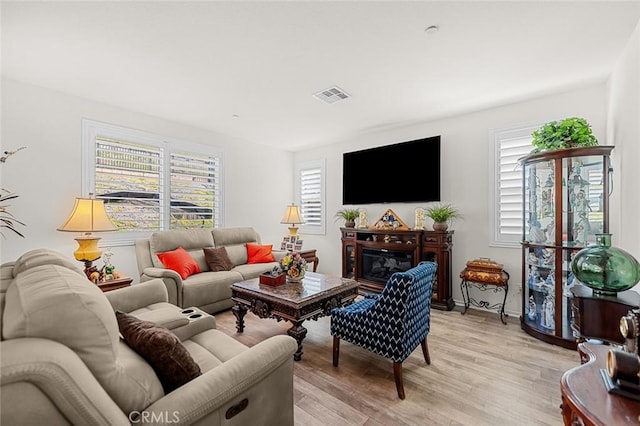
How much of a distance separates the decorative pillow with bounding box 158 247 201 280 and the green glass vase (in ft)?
12.6

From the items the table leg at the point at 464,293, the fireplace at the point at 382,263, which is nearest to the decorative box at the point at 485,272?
the table leg at the point at 464,293

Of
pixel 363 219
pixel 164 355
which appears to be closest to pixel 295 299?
pixel 164 355

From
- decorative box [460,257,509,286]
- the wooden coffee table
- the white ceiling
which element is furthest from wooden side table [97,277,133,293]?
decorative box [460,257,509,286]

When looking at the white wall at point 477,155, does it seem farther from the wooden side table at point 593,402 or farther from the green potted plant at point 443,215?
the wooden side table at point 593,402

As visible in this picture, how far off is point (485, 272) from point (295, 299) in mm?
2497

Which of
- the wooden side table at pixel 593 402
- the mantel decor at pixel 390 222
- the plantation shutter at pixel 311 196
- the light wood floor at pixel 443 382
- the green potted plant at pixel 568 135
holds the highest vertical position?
the green potted plant at pixel 568 135

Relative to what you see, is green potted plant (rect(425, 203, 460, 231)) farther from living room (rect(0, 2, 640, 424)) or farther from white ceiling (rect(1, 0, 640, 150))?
white ceiling (rect(1, 0, 640, 150))

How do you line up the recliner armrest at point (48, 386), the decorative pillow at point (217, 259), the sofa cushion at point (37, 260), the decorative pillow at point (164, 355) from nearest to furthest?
the recliner armrest at point (48, 386) → the decorative pillow at point (164, 355) → the sofa cushion at point (37, 260) → the decorative pillow at point (217, 259)

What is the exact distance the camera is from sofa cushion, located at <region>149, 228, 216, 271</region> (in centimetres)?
372

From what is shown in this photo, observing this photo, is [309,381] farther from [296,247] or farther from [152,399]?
[296,247]

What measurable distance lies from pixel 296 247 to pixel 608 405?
453 cm

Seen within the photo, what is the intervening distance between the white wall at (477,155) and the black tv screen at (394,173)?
4.9 inches

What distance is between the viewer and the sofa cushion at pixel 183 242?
372 centimetres

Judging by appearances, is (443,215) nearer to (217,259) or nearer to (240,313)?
(240,313)
